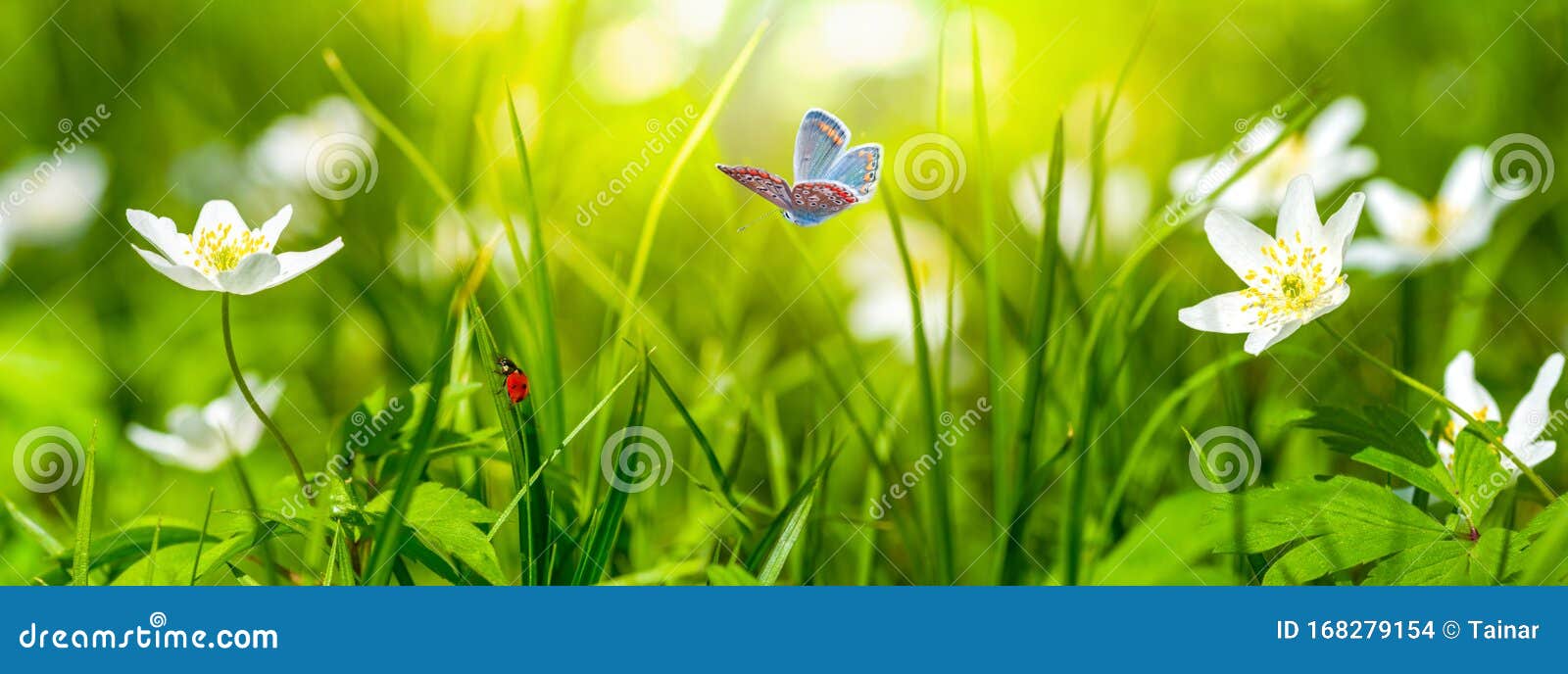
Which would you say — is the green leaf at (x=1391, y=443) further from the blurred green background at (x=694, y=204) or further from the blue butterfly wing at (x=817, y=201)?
the blue butterfly wing at (x=817, y=201)

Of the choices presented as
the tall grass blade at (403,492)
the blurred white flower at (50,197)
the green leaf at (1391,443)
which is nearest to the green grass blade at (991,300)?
the green leaf at (1391,443)

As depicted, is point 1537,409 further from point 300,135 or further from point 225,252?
point 300,135

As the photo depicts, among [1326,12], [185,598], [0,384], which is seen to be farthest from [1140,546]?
[0,384]

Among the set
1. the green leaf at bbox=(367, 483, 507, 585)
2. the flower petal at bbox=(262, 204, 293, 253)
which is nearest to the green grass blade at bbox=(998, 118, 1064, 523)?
the green leaf at bbox=(367, 483, 507, 585)

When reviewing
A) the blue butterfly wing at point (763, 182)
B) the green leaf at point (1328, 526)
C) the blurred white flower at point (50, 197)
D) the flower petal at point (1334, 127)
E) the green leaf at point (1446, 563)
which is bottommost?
the green leaf at point (1446, 563)

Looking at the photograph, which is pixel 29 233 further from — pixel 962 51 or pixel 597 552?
pixel 962 51

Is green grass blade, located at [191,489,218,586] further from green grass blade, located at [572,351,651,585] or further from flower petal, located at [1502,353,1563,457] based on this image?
flower petal, located at [1502,353,1563,457]
